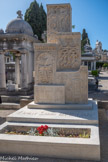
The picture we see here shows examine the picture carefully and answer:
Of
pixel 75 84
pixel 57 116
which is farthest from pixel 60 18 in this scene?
pixel 57 116

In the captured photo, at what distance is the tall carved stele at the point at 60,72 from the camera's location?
685 centimetres

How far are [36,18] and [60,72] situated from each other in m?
23.9

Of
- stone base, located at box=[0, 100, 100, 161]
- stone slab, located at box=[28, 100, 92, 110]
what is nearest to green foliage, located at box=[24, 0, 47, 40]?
stone slab, located at box=[28, 100, 92, 110]

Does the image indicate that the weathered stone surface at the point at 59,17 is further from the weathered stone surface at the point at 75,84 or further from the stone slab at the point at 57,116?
the stone slab at the point at 57,116

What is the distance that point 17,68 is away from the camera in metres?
15.9

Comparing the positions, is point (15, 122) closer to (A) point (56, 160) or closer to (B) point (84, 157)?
(A) point (56, 160)

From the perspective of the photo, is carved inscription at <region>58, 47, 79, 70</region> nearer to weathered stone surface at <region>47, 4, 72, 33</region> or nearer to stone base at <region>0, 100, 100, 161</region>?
weathered stone surface at <region>47, 4, 72, 33</region>

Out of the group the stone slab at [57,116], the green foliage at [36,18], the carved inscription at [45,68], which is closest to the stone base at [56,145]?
the stone slab at [57,116]

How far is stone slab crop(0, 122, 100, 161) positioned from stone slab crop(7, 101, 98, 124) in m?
0.97

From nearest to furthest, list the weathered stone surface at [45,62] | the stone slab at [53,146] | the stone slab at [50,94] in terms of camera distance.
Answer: the stone slab at [53,146] → the stone slab at [50,94] → the weathered stone surface at [45,62]

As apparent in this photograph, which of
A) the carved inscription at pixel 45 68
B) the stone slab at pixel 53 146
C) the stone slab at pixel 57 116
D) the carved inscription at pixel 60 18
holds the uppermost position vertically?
the carved inscription at pixel 60 18

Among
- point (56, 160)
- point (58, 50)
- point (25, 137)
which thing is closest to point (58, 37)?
point (58, 50)

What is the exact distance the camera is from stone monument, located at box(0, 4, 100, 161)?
5.30 metres

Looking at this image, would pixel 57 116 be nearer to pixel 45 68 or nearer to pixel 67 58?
pixel 45 68
